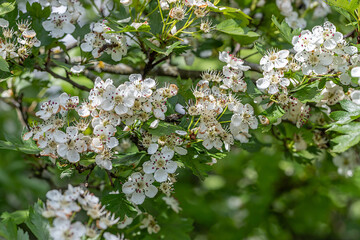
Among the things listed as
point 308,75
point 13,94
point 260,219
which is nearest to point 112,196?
point 308,75

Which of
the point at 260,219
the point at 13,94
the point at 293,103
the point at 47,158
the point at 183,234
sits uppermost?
the point at 293,103

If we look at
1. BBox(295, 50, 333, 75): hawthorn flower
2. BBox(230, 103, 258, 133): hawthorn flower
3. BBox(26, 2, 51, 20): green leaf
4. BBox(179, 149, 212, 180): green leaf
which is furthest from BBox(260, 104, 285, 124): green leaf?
BBox(26, 2, 51, 20): green leaf

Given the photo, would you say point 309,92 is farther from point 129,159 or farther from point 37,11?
point 37,11

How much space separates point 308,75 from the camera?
158 centimetres

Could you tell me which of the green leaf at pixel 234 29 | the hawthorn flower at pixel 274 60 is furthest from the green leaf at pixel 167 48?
the hawthorn flower at pixel 274 60

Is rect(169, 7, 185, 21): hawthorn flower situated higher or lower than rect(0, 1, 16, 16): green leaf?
higher

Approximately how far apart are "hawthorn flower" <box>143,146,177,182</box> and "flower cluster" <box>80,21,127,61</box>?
0.53 metres

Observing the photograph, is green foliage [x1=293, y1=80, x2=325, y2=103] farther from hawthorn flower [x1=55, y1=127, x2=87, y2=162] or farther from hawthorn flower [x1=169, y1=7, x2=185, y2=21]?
hawthorn flower [x1=55, y1=127, x2=87, y2=162]

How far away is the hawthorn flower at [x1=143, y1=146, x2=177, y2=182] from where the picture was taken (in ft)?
4.85

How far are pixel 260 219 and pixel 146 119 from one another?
2081mm

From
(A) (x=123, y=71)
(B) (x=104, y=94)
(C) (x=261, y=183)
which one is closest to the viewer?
(B) (x=104, y=94)

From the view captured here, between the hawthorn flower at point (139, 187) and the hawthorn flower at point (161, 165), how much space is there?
41mm

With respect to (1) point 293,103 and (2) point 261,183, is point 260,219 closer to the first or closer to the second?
(2) point 261,183

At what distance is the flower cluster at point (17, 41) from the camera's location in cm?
171
